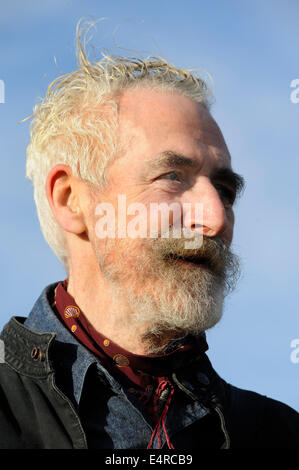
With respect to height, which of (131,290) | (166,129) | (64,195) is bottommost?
(131,290)

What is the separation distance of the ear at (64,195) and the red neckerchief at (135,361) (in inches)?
22.5

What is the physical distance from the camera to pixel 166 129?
423 cm

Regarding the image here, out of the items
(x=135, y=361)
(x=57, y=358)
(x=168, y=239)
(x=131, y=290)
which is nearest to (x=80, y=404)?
(x=57, y=358)

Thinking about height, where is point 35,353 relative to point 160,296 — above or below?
below

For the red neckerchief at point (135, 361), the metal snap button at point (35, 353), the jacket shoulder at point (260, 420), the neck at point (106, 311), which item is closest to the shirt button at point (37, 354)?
the metal snap button at point (35, 353)

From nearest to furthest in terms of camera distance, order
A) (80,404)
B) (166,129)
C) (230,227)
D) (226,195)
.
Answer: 1. (80,404)
2. (166,129)
3. (230,227)
4. (226,195)

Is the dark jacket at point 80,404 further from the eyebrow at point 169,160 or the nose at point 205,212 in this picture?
the eyebrow at point 169,160

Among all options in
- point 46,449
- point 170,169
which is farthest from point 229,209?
point 46,449

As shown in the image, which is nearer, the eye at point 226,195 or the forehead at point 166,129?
the forehead at point 166,129

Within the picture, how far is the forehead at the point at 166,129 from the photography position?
4.19m

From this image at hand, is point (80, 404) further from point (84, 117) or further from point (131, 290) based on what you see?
point (84, 117)

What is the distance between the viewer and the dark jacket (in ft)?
11.8

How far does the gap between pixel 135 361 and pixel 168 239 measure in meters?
0.75

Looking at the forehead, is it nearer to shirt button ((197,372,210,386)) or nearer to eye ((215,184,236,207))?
eye ((215,184,236,207))
